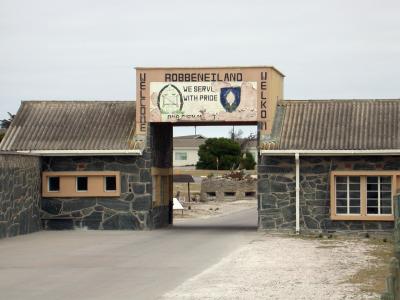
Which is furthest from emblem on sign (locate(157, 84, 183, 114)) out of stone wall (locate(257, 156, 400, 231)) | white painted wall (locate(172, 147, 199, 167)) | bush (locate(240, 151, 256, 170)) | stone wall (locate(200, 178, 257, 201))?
white painted wall (locate(172, 147, 199, 167))

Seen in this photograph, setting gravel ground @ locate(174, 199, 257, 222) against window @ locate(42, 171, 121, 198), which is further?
gravel ground @ locate(174, 199, 257, 222)

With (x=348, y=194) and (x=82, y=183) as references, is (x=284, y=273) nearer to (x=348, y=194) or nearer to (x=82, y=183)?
(x=348, y=194)

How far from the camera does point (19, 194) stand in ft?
98.8

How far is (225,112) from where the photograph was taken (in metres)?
32.2

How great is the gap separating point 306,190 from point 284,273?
12032 millimetres

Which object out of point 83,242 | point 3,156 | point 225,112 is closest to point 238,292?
point 83,242

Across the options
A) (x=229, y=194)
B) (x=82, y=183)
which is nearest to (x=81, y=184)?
(x=82, y=183)

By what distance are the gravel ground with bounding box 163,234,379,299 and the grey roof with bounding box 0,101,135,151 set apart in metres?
8.20

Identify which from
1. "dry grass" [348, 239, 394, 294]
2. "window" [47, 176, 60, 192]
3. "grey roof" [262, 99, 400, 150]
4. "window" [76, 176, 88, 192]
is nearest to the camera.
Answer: "dry grass" [348, 239, 394, 294]

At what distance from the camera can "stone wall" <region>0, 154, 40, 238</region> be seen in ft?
93.6

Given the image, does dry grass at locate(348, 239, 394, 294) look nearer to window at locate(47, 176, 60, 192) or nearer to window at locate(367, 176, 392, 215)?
window at locate(367, 176, 392, 215)

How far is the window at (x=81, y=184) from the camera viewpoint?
32.8 metres

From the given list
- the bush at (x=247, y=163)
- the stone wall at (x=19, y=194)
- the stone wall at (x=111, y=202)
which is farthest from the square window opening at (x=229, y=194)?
the stone wall at (x=19, y=194)

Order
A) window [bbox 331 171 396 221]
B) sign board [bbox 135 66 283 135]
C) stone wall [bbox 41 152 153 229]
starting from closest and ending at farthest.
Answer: window [bbox 331 171 396 221], sign board [bbox 135 66 283 135], stone wall [bbox 41 152 153 229]
